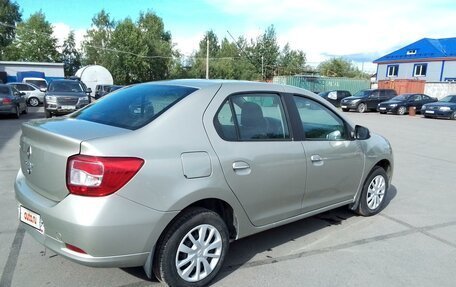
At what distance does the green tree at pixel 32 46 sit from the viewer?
5972 centimetres

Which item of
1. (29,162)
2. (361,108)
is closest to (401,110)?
(361,108)

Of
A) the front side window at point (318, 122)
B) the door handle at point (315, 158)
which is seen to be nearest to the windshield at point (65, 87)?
the front side window at point (318, 122)

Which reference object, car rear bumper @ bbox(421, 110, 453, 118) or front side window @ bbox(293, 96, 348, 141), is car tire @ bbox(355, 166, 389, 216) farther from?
car rear bumper @ bbox(421, 110, 453, 118)

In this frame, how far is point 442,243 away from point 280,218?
2.04 metres

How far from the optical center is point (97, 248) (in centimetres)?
275

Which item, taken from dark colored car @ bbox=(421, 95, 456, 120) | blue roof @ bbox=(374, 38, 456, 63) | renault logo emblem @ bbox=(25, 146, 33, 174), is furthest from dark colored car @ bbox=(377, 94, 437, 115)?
renault logo emblem @ bbox=(25, 146, 33, 174)

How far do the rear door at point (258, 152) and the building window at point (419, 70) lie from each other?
48.3m

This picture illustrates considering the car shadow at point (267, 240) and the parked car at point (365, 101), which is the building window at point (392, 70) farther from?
the car shadow at point (267, 240)

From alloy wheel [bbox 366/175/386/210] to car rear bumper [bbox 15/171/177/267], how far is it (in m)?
3.20

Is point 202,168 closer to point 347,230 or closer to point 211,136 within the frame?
point 211,136

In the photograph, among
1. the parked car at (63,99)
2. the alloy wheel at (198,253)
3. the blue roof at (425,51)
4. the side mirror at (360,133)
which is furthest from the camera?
the blue roof at (425,51)

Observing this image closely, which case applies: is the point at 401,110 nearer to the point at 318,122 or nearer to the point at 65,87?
the point at 65,87

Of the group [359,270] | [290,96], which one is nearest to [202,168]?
[290,96]

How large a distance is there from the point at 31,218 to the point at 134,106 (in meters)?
1.24
